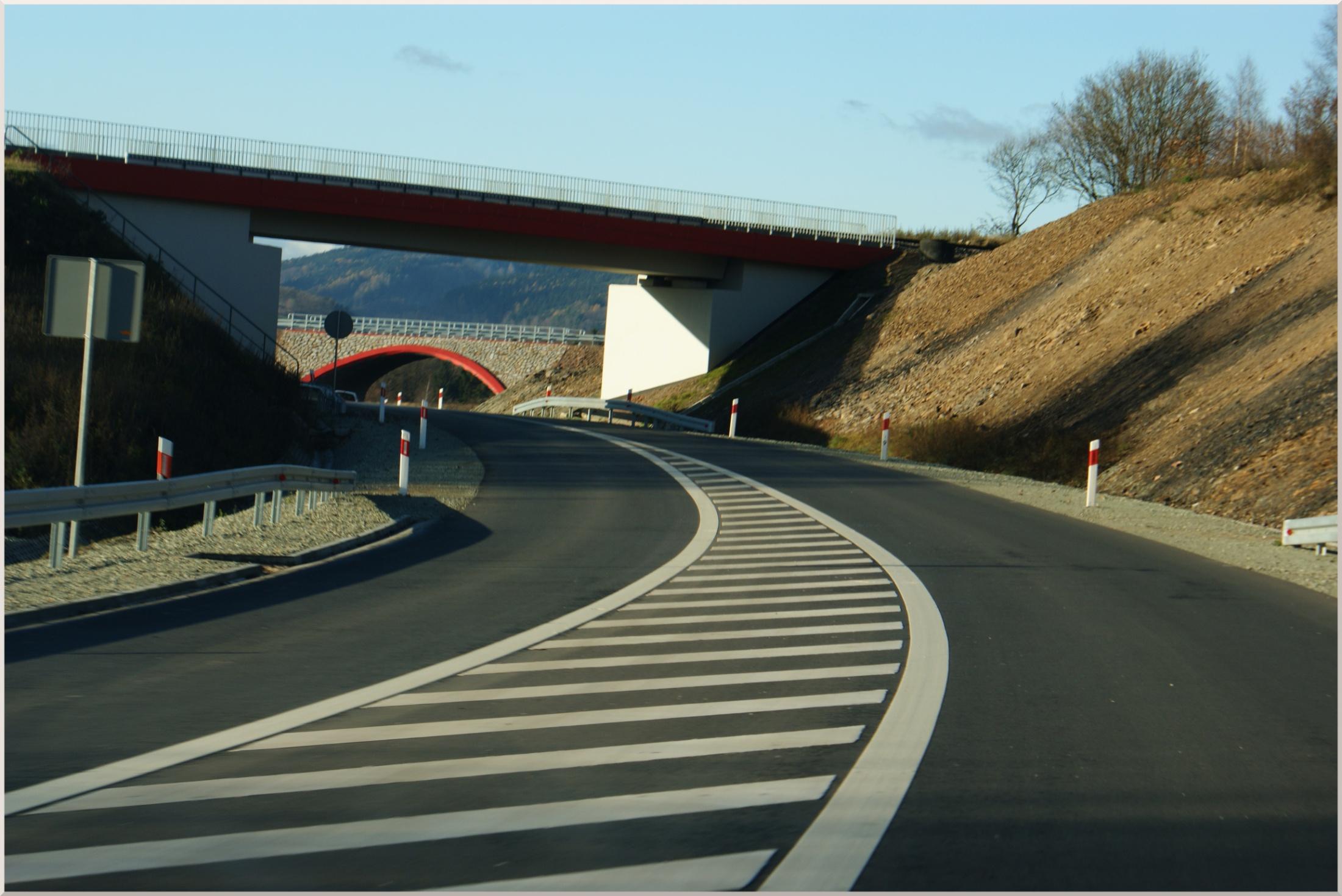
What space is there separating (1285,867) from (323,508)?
13.2 metres

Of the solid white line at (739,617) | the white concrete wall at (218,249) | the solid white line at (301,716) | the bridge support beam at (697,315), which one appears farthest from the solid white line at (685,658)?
the bridge support beam at (697,315)

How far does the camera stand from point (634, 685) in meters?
7.09

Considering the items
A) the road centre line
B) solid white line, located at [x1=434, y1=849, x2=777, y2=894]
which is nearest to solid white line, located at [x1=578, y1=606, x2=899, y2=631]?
the road centre line

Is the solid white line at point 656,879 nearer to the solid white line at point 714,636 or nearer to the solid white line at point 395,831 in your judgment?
the solid white line at point 395,831

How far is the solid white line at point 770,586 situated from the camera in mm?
10648

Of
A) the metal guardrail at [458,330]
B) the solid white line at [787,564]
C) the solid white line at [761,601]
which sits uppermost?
the metal guardrail at [458,330]

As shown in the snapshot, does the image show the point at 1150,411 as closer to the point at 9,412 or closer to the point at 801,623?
the point at 801,623

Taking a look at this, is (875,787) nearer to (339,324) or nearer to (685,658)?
(685,658)

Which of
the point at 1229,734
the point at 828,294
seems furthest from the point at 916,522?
the point at 828,294

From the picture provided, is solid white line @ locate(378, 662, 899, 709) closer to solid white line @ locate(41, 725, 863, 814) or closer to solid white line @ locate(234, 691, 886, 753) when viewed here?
solid white line @ locate(234, 691, 886, 753)

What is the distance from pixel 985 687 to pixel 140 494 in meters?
8.12

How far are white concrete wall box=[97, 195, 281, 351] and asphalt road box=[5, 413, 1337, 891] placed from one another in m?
30.0

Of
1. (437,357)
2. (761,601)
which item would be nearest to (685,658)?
(761,601)

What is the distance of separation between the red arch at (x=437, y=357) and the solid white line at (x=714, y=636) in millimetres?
78523
